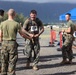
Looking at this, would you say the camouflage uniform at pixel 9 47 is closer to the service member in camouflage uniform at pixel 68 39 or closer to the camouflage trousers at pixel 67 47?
the service member in camouflage uniform at pixel 68 39

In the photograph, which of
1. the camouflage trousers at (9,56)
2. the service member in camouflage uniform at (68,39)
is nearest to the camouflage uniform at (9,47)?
the camouflage trousers at (9,56)

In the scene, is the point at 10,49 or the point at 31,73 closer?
the point at 10,49

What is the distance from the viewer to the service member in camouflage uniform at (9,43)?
9.12 metres

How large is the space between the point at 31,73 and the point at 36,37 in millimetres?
1283

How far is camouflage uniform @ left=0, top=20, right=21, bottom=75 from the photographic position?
29.9 feet

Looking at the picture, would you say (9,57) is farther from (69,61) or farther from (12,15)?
(69,61)

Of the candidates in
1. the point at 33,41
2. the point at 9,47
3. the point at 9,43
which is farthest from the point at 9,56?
the point at 33,41

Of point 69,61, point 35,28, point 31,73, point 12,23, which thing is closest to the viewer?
point 12,23

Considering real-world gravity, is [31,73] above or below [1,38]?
below

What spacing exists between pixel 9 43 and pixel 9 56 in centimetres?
33

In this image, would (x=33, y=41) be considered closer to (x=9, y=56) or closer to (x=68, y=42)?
(x=68, y=42)

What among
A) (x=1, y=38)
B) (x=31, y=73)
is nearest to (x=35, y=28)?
(x=31, y=73)

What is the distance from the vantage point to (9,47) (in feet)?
30.1

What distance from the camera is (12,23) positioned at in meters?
9.11
